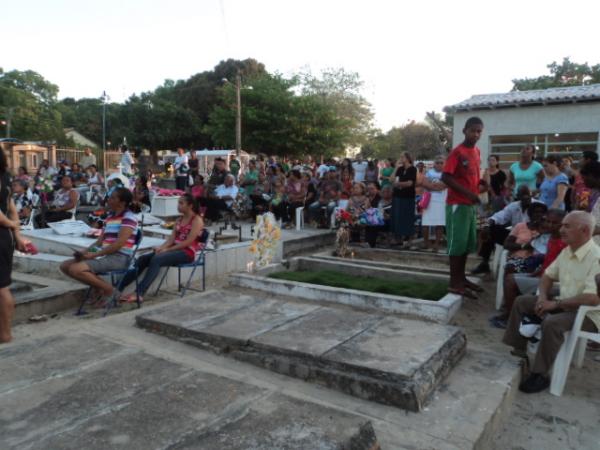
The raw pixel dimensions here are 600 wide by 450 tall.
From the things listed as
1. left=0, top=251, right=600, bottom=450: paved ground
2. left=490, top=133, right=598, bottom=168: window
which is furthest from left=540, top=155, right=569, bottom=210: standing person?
left=490, top=133, right=598, bottom=168: window

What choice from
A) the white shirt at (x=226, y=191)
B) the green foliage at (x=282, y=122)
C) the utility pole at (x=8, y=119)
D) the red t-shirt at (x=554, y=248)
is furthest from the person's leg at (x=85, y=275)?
the utility pole at (x=8, y=119)

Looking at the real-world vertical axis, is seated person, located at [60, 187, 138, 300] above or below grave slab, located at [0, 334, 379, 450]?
above

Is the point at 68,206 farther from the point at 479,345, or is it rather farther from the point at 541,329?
the point at 541,329

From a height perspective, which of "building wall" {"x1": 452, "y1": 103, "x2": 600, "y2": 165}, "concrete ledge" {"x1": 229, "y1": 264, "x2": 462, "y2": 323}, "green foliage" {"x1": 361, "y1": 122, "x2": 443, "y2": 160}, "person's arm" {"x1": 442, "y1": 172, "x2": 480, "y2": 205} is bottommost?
"concrete ledge" {"x1": 229, "y1": 264, "x2": 462, "y2": 323}

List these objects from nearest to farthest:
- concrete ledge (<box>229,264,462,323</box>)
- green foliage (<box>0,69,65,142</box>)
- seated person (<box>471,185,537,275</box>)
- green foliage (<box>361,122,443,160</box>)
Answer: concrete ledge (<box>229,264,462,323</box>) < seated person (<box>471,185,537,275</box>) < green foliage (<box>361,122,443,160</box>) < green foliage (<box>0,69,65,142</box>)

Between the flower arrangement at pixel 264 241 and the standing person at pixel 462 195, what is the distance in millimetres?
2281

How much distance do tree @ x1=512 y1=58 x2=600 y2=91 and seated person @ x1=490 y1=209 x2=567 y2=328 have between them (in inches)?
1233

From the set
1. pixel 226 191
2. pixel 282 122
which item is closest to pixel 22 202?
pixel 226 191

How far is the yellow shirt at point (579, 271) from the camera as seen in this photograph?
11.1 feet

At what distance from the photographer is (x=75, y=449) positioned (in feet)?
6.70

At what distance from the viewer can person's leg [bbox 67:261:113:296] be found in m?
4.83

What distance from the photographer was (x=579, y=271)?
347 cm

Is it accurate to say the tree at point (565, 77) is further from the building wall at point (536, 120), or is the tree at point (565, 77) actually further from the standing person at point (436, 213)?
the standing person at point (436, 213)

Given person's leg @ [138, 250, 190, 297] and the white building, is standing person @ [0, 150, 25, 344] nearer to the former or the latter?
person's leg @ [138, 250, 190, 297]
